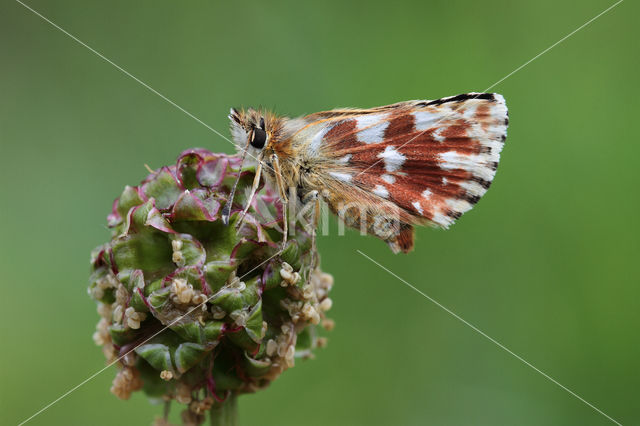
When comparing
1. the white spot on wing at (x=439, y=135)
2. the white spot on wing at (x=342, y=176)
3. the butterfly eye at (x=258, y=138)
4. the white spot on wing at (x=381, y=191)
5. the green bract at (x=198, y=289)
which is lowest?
the green bract at (x=198, y=289)

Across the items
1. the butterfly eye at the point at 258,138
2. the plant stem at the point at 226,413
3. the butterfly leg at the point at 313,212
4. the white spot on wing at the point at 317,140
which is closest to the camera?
the plant stem at the point at 226,413

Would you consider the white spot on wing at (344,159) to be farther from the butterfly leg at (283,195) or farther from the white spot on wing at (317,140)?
the butterfly leg at (283,195)

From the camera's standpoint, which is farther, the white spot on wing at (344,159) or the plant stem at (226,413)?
the white spot on wing at (344,159)

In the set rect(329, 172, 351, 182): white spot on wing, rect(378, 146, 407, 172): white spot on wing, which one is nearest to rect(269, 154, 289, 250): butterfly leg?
rect(329, 172, 351, 182): white spot on wing

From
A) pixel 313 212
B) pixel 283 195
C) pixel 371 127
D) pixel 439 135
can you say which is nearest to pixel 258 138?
pixel 283 195

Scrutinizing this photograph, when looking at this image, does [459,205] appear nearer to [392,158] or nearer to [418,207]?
[418,207]

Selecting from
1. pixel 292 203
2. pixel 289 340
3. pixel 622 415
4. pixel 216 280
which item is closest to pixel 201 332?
pixel 216 280

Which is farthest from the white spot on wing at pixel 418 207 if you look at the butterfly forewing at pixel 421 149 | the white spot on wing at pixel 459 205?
the white spot on wing at pixel 459 205

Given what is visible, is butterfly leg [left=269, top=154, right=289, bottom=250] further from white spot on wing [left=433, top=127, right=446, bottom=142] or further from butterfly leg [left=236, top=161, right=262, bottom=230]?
white spot on wing [left=433, top=127, right=446, bottom=142]
